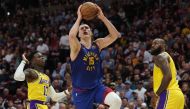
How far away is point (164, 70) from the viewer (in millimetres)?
7434

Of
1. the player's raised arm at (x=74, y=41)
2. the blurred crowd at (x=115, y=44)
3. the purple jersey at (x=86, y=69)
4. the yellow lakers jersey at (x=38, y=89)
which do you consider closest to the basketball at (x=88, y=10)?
the player's raised arm at (x=74, y=41)

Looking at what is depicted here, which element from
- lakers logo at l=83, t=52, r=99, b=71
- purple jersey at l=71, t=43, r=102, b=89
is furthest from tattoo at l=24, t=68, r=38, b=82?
lakers logo at l=83, t=52, r=99, b=71

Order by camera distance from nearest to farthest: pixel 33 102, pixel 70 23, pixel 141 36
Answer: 1. pixel 33 102
2. pixel 141 36
3. pixel 70 23

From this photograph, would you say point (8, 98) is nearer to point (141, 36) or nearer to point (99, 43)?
point (141, 36)

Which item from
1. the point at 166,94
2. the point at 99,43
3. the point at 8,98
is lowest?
the point at 8,98

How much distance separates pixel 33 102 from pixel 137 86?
4.77 metres

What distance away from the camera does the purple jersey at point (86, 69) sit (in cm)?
725

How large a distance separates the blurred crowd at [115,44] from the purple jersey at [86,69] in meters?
3.93

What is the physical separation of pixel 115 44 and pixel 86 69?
890 cm

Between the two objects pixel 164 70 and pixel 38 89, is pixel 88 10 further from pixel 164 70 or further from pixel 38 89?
pixel 38 89

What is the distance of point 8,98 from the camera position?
14750mm

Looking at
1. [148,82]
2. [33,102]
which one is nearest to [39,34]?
[148,82]

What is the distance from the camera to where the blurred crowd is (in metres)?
13.1

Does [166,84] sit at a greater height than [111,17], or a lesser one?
lesser
